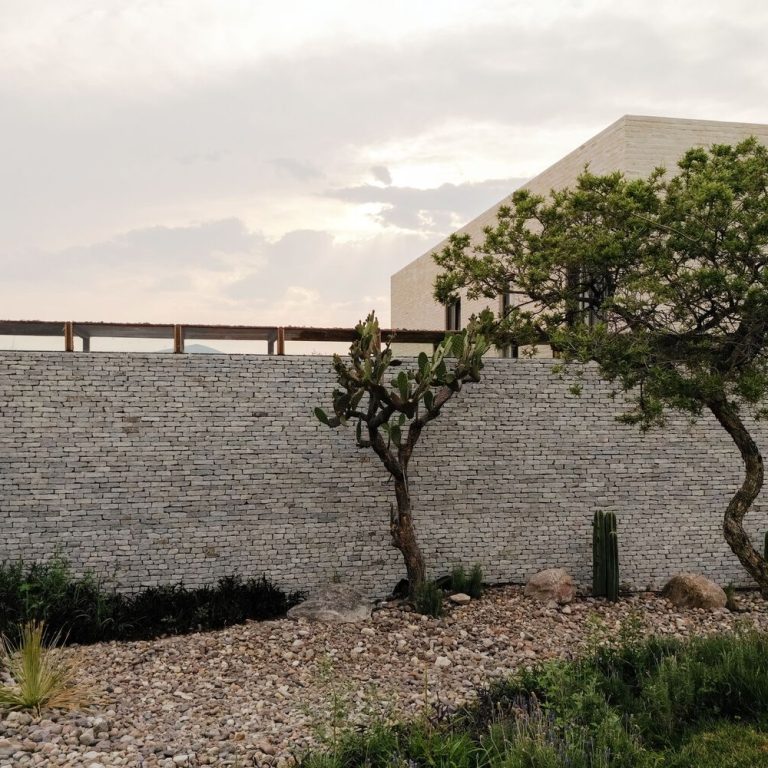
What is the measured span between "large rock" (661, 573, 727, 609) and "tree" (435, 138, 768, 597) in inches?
28.8

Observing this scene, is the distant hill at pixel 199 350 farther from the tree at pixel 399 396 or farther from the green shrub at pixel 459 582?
the green shrub at pixel 459 582

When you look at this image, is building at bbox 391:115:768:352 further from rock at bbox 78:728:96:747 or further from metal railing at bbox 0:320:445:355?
rock at bbox 78:728:96:747

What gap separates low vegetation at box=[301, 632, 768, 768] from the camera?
5406 millimetres

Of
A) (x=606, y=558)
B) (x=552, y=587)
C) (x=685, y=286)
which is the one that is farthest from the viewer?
(x=606, y=558)

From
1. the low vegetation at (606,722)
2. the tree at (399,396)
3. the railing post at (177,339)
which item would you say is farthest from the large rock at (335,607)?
the railing post at (177,339)

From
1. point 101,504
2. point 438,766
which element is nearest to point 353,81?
point 101,504

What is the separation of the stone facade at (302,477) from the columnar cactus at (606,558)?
551 mm

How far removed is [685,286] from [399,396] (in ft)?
12.3

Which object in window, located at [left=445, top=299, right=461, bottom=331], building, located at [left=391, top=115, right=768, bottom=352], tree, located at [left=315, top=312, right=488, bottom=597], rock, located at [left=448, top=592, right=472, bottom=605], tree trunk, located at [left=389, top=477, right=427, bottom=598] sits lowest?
rock, located at [left=448, top=592, right=472, bottom=605]

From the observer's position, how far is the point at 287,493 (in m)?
11.2

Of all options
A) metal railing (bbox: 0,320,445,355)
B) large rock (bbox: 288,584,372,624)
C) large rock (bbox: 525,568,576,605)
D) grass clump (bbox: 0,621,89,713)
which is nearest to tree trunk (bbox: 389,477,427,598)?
large rock (bbox: 288,584,372,624)

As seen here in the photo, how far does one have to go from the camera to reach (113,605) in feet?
33.4

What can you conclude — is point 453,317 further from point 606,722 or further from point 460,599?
point 606,722

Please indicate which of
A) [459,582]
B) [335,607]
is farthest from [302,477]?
[459,582]
